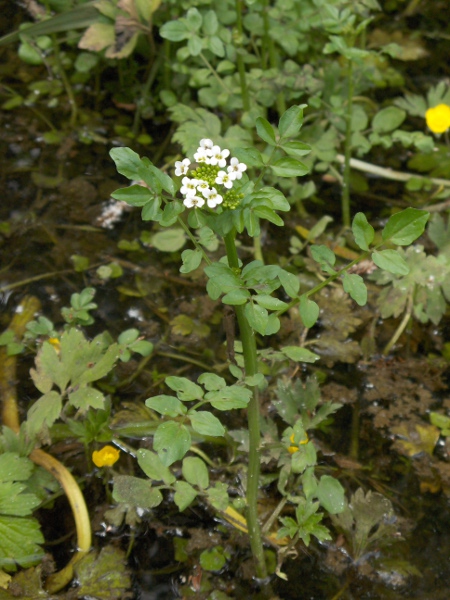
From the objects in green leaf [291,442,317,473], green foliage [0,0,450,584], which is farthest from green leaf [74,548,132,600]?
green leaf [291,442,317,473]

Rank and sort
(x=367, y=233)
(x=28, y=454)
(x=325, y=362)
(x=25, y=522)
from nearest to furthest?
(x=367, y=233) → (x=25, y=522) → (x=28, y=454) → (x=325, y=362)

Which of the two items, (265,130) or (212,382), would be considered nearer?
(265,130)

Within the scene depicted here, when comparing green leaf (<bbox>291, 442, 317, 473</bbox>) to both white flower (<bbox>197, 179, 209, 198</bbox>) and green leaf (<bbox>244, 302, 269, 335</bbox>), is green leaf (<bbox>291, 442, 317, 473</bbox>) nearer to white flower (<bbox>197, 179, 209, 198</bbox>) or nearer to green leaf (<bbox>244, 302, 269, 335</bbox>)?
green leaf (<bbox>244, 302, 269, 335</bbox>)

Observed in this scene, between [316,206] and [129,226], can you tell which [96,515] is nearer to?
[129,226]

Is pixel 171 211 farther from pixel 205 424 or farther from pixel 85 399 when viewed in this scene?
pixel 85 399

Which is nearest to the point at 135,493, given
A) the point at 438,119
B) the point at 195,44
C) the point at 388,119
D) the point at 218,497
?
the point at 218,497

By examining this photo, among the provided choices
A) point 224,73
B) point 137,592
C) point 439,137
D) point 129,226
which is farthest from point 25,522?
point 439,137

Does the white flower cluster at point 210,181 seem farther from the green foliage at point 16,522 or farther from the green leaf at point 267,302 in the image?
the green foliage at point 16,522
